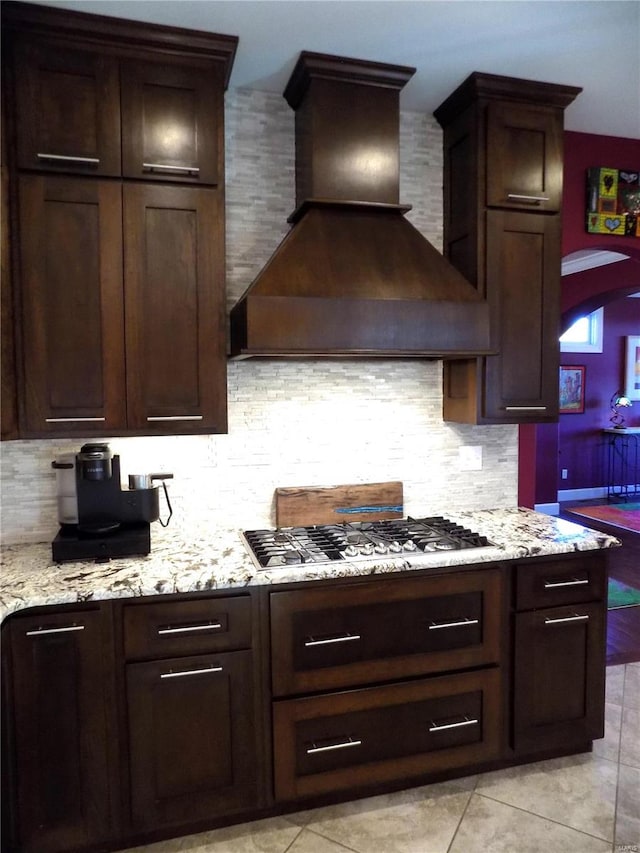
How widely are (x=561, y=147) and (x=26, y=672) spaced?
9.39ft

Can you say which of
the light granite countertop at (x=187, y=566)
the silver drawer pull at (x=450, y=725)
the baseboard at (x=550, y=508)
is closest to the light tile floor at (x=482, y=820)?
the silver drawer pull at (x=450, y=725)

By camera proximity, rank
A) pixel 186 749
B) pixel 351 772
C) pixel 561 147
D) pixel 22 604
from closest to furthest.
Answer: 1. pixel 22 604
2. pixel 186 749
3. pixel 351 772
4. pixel 561 147

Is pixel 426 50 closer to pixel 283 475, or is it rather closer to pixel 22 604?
pixel 283 475

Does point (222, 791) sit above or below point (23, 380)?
below

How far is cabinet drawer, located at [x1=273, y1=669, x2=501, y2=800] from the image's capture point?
2.03 m

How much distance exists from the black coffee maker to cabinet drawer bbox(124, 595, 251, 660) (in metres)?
0.28

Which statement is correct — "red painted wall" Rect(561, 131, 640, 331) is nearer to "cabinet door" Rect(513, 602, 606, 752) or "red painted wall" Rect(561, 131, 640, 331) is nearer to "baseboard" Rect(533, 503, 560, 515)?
"cabinet door" Rect(513, 602, 606, 752)

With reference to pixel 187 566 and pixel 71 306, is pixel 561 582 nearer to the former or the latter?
pixel 187 566

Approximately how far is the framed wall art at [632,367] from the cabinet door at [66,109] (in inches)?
305

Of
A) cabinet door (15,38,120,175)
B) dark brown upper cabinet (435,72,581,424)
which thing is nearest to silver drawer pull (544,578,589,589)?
dark brown upper cabinet (435,72,581,424)

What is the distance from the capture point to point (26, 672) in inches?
70.6

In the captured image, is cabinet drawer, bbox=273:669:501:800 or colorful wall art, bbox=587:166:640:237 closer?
cabinet drawer, bbox=273:669:501:800

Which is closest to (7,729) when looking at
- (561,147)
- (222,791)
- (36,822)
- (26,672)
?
(26,672)

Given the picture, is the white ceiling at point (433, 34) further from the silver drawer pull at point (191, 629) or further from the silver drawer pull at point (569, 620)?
the silver drawer pull at point (569, 620)
